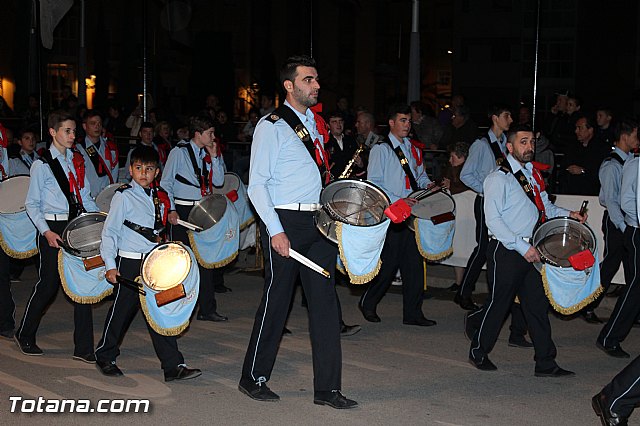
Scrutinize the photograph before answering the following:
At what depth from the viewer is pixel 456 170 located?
38.9 feet

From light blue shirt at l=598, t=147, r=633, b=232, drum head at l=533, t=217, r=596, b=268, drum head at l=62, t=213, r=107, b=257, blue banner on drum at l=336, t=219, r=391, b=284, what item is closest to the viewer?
blue banner on drum at l=336, t=219, r=391, b=284

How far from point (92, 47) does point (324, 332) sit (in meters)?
37.9

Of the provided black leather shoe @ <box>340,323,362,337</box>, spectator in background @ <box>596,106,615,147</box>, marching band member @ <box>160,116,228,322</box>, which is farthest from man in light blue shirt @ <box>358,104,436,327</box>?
spectator in background @ <box>596,106,615,147</box>

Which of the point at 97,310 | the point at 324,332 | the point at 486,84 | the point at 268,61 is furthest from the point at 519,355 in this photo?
the point at 486,84

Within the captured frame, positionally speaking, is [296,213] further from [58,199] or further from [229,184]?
[229,184]

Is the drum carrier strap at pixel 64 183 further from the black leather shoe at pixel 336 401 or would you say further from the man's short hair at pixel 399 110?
the man's short hair at pixel 399 110

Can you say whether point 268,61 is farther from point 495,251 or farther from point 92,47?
point 495,251

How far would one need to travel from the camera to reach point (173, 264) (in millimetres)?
7078

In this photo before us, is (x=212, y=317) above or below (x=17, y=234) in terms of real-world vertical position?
below

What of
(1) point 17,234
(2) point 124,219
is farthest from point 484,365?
(1) point 17,234

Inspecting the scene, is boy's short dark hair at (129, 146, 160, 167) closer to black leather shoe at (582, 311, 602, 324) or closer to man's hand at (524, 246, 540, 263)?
man's hand at (524, 246, 540, 263)

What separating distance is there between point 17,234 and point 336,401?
12.8ft

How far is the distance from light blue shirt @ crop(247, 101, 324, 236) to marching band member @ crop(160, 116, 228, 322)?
3.32 meters

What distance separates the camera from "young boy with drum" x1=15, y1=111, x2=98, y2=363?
26.5 ft
